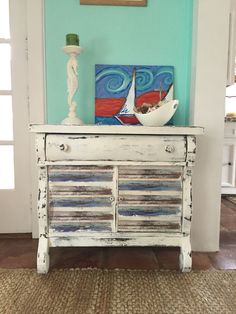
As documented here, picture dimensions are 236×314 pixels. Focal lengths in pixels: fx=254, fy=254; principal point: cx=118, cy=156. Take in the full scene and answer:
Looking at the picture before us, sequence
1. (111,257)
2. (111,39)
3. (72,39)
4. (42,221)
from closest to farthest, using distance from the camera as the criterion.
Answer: (42,221), (72,39), (111,257), (111,39)

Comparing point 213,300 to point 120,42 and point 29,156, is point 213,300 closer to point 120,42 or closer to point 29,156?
point 29,156

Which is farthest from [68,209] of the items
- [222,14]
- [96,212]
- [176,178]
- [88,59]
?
[222,14]

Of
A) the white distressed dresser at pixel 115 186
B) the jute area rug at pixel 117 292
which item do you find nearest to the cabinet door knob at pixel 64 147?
the white distressed dresser at pixel 115 186

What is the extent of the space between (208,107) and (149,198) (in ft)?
2.29

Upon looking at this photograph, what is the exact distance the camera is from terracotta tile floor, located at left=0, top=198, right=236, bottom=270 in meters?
1.44

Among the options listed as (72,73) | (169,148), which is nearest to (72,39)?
(72,73)

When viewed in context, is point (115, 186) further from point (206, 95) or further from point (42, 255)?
point (206, 95)

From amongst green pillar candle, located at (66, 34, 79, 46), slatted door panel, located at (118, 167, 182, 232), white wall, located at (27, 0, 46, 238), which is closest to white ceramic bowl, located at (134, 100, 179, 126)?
slatted door panel, located at (118, 167, 182, 232)

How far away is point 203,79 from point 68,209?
110 centimetres

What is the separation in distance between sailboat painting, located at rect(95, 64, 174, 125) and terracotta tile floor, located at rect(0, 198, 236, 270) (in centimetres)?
84

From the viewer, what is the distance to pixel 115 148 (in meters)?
1.26

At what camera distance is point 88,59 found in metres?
1.68

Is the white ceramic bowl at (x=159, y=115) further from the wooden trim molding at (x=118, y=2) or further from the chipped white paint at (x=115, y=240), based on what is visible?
the wooden trim molding at (x=118, y=2)

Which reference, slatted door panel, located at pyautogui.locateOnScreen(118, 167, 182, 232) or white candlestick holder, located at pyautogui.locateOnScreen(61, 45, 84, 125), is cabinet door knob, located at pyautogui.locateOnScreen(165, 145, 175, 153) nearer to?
slatted door panel, located at pyautogui.locateOnScreen(118, 167, 182, 232)
